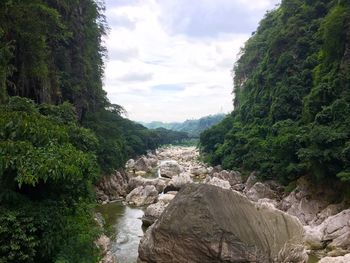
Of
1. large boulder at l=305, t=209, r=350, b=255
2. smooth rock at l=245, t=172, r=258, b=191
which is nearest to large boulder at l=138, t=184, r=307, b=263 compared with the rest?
large boulder at l=305, t=209, r=350, b=255

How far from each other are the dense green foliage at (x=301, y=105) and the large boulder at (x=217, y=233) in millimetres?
9925

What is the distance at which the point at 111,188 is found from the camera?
92.8ft

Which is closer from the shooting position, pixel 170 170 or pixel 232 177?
pixel 232 177

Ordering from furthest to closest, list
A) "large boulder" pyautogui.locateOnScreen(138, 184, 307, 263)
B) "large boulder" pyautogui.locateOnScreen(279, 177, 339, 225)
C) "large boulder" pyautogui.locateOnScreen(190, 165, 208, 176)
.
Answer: "large boulder" pyautogui.locateOnScreen(190, 165, 208, 176) → "large boulder" pyautogui.locateOnScreen(279, 177, 339, 225) → "large boulder" pyautogui.locateOnScreen(138, 184, 307, 263)

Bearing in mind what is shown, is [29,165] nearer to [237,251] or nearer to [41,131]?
[41,131]

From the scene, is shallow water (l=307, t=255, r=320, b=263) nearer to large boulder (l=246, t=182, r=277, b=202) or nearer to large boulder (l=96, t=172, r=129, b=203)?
large boulder (l=246, t=182, r=277, b=202)

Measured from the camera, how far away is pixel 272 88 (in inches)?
1400

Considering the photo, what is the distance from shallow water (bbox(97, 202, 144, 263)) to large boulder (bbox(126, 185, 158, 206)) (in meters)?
0.77

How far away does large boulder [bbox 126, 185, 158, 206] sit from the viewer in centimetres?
2541

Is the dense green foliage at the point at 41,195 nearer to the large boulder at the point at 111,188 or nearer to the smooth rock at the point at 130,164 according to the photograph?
the large boulder at the point at 111,188

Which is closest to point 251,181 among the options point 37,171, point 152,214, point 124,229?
point 152,214

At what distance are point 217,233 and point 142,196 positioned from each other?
16.8m

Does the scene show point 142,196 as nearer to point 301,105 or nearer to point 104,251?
point 301,105

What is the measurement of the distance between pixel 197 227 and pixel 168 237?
82cm
